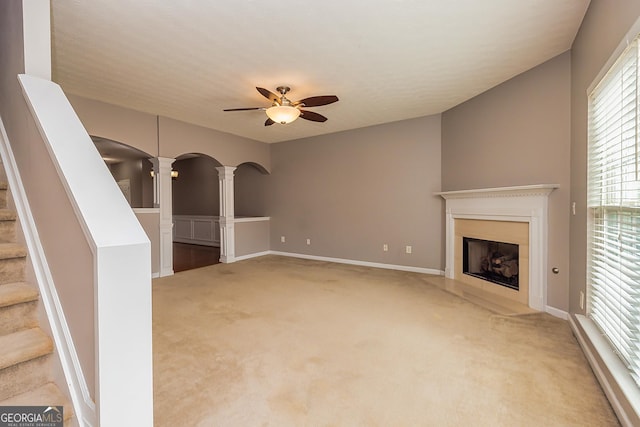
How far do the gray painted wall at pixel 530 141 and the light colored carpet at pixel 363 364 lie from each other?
0.79 meters

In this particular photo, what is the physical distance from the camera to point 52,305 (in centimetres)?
126

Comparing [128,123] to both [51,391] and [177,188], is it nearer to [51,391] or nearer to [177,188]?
[51,391]

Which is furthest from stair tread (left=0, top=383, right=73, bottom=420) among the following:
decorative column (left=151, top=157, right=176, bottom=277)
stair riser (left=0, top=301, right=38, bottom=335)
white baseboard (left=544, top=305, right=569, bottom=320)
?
white baseboard (left=544, top=305, right=569, bottom=320)

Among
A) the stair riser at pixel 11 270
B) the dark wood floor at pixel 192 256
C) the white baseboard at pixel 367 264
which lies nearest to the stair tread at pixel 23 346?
the stair riser at pixel 11 270

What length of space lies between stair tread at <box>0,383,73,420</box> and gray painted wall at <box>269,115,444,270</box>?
4.52 meters

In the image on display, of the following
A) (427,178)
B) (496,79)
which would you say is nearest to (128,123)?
(427,178)

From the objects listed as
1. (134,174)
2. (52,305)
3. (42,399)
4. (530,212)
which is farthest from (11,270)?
(134,174)

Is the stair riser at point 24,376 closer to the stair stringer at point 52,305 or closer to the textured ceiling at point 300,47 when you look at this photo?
the stair stringer at point 52,305

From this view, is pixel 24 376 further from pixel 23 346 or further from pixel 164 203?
pixel 164 203

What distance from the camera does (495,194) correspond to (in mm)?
3494

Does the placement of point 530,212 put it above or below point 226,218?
above

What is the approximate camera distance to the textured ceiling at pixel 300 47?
2.16 metres

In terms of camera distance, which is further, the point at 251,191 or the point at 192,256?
the point at 251,191

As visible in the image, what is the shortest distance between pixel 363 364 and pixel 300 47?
2.72m
